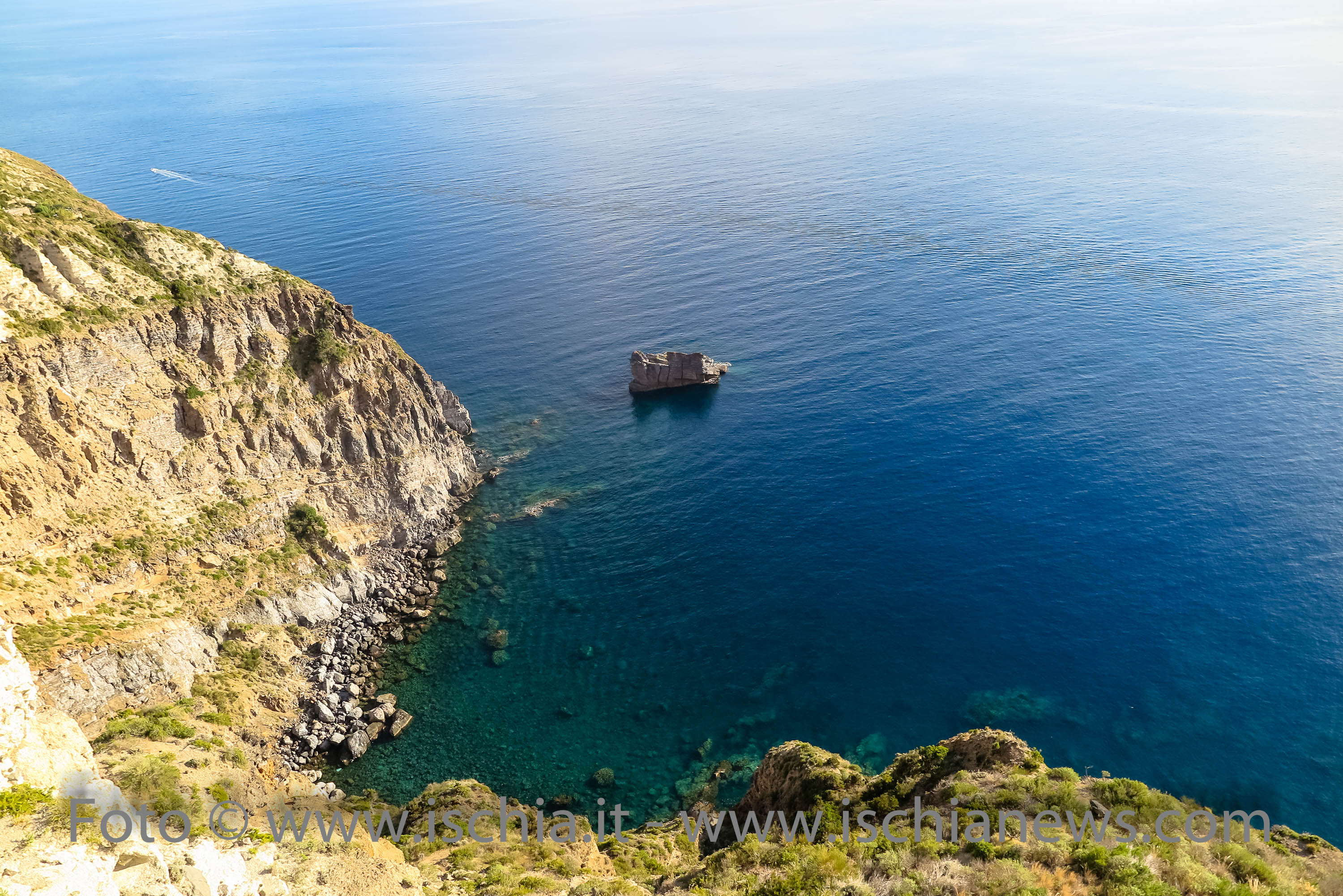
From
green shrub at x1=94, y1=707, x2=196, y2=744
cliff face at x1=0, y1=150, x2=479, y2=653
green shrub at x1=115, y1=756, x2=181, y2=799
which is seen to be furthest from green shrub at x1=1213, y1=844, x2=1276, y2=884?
cliff face at x1=0, y1=150, x2=479, y2=653

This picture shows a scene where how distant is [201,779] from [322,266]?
122 meters

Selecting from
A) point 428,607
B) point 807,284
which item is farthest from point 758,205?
point 428,607

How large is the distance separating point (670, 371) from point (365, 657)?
196 ft

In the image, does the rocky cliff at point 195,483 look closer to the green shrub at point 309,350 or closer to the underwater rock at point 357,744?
the green shrub at point 309,350

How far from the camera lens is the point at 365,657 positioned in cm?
6825

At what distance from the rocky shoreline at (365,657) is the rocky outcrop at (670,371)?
39464mm

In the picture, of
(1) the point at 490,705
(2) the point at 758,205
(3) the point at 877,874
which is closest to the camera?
(3) the point at 877,874

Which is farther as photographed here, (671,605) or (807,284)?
(807,284)

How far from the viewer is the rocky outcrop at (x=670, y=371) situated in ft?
365

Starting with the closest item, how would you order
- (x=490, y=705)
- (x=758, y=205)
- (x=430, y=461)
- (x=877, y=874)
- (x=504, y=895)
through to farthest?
(x=877, y=874) → (x=504, y=895) → (x=490, y=705) → (x=430, y=461) → (x=758, y=205)

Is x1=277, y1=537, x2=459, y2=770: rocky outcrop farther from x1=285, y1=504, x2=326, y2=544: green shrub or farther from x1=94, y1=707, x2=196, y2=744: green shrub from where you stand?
x1=94, y1=707, x2=196, y2=744: green shrub

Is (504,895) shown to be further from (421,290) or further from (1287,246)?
(1287,246)

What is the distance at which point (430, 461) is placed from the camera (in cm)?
8500

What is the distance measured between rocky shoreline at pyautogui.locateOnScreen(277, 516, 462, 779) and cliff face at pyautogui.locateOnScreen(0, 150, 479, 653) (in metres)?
3.09
